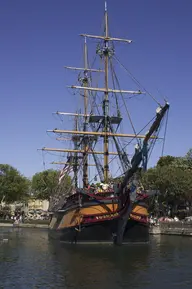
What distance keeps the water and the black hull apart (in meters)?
1.32

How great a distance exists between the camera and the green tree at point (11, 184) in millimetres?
104938

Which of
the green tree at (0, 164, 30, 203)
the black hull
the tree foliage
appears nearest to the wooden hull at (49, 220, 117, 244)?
the black hull

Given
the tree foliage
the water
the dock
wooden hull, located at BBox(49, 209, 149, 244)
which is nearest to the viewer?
the water

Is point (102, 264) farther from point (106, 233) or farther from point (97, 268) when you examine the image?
point (106, 233)

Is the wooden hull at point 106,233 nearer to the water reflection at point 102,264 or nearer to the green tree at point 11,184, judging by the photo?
the water reflection at point 102,264

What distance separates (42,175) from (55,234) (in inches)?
2710

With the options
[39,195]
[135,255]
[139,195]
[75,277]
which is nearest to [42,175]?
[39,195]

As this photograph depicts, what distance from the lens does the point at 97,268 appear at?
26828 millimetres

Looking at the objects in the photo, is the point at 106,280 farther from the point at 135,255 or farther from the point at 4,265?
the point at 135,255

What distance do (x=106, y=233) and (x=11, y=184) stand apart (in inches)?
2724

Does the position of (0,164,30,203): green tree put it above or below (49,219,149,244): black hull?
above

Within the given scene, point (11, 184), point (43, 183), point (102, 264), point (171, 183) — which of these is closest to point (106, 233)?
point (102, 264)

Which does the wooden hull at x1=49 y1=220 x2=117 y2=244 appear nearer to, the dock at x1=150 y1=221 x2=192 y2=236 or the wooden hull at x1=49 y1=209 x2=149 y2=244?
the wooden hull at x1=49 y1=209 x2=149 y2=244

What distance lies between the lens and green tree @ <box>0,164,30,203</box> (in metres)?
105
